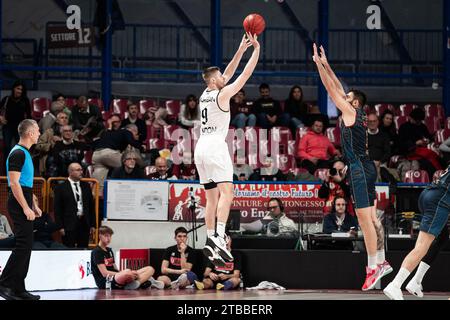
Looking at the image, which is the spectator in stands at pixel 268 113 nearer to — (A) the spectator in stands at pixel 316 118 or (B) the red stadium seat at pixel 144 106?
(A) the spectator in stands at pixel 316 118

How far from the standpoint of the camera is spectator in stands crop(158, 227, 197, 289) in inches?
664

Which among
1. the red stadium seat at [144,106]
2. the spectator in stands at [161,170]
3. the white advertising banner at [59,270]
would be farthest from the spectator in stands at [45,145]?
the red stadium seat at [144,106]

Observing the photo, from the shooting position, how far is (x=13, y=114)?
21.1 metres

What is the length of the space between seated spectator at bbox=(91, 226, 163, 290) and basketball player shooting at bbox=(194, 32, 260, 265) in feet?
14.6

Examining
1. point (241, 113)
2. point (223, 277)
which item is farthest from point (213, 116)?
point (241, 113)

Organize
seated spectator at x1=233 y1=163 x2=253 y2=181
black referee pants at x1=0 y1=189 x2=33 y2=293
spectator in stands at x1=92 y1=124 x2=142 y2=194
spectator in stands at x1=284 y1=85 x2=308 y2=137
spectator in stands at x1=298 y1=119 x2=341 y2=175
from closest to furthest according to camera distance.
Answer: black referee pants at x1=0 y1=189 x2=33 y2=293 < spectator in stands at x1=92 y1=124 x2=142 y2=194 < seated spectator at x1=233 y1=163 x2=253 y2=181 < spectator in stands at x1=298 y1=119 x2=341 y2=175 < spectator in stands at x1=284 y1=85 x2=308 y2=137

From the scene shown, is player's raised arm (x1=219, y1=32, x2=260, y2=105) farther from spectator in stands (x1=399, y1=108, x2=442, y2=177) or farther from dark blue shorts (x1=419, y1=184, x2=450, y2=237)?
spectator in stands (x1=399, y1=108, x2=442, y2=177)

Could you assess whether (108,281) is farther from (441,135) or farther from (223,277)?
(441,135)

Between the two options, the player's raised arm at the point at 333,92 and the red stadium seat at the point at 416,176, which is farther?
the red stadium seat at the point at 416,176

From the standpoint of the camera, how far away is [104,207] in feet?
61.4

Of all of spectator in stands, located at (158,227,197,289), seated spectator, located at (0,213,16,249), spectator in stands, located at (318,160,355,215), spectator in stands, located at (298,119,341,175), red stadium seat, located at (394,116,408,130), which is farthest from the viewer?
red stadium seat, located at (394,116,408,130)

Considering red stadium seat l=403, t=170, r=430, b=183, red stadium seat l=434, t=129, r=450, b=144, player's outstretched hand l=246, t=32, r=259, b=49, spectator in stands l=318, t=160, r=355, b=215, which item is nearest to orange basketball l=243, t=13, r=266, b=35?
player's outstretched hand l=246, t=32, r=259, b=49

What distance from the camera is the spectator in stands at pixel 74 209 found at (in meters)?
17.5

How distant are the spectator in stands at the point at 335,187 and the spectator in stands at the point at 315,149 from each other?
197 cm
